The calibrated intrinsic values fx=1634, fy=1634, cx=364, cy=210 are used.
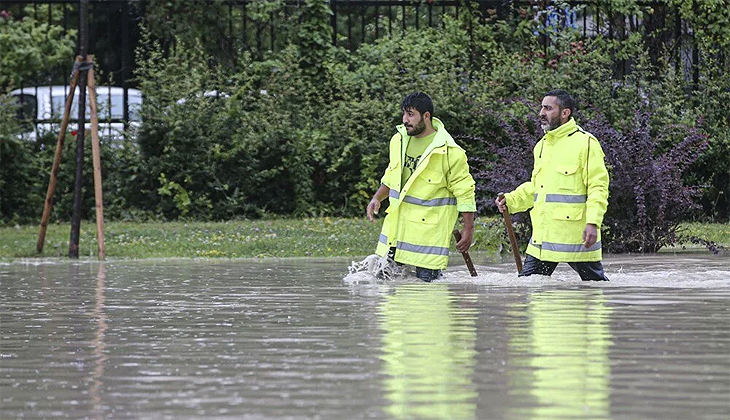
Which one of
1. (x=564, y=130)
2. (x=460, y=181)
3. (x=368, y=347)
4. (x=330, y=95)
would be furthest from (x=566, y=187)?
(x=330, y=95)

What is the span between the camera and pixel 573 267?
1312 centimetres

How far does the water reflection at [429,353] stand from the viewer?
675 cm

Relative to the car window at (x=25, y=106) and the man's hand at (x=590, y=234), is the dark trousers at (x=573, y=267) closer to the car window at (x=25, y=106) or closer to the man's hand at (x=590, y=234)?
the man's hand at (x=590, y=234)

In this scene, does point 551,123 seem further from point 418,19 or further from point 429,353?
point 418,19

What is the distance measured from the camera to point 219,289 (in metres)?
13.4

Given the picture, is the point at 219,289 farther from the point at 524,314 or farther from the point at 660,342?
the point at 660,342

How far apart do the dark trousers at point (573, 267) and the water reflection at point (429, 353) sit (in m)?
0.98

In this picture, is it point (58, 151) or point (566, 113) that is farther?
point (58, 151)

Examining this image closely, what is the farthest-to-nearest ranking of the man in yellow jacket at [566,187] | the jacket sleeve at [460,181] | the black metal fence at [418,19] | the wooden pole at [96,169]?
the black metal fence at [418,19] → the wooden pole at [96,169] → the jacket sleeve at [460,181] → the man in yellow jacket at [566,187]

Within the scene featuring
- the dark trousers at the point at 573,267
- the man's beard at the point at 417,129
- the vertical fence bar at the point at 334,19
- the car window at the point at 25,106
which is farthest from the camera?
the vertical fence bar at the point at 334,19

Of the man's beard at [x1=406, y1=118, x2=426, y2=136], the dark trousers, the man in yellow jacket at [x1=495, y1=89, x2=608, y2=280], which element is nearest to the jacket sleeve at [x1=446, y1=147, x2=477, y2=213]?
the man's beard at [x1=406, y1=118, x2=426, y2=136]

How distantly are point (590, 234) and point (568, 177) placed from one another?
0.53 m

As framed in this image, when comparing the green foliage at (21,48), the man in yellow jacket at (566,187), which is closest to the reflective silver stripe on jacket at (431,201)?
the man in yellow jacket at (566,187)

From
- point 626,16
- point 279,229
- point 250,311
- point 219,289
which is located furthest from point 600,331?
point 626,16
